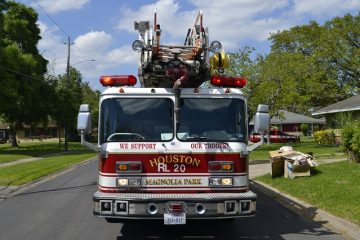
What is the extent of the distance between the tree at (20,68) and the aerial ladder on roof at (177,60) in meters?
29.3

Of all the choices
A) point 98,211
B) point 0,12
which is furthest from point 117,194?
point 0,12

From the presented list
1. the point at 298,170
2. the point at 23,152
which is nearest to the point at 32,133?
the point at 23,152

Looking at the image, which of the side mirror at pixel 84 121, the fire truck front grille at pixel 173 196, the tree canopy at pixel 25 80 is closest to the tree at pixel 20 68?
the tree canopy at pixel 25 80

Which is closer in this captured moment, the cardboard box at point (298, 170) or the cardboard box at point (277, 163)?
the cardboard box at point (298, 170)

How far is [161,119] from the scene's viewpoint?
27.3 ft

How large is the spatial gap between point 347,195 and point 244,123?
4.60m

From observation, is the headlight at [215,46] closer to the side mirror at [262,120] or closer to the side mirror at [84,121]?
the side mirror at [262,120]

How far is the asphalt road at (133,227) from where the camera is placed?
28.6 ft

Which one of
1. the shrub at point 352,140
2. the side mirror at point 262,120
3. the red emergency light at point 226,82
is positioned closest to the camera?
the side mirror at point 262,120

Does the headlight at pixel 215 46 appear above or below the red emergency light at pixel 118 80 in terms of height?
above

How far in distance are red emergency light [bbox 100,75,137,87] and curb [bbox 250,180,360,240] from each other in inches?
166

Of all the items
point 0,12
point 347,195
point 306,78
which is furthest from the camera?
point 306,78

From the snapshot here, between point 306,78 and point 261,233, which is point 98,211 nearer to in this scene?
point 261,233

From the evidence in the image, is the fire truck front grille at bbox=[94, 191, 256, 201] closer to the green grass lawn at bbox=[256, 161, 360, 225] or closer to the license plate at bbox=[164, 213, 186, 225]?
the license plate at bbox=[164, 213, 186, 225]
